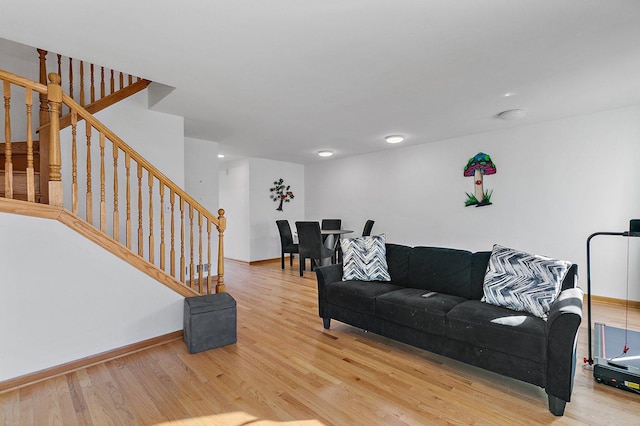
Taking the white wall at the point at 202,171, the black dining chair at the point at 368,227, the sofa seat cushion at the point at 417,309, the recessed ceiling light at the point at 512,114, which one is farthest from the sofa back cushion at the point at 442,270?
the white wall at the point at 202,171

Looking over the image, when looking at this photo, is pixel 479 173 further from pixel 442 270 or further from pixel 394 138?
pixel 442 270

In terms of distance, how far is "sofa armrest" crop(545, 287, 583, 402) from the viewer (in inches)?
69.0

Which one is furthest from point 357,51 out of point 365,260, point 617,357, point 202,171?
point 202,171

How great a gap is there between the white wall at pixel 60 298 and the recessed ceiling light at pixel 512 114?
4440 millimetres

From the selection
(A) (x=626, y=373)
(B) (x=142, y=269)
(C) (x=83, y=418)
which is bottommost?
(C) (x=83, y=418)

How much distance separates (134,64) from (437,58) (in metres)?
2.52

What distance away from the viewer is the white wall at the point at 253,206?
6789mm

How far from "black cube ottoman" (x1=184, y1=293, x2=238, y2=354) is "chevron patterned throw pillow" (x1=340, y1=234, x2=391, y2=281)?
3.96ft

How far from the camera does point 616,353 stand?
241 cm

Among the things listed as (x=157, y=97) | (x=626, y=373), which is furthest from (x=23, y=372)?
(x=626, y=373)

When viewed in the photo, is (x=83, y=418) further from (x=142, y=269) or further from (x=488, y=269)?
(x=488, y=269)

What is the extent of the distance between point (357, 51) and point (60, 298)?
294 centimetres

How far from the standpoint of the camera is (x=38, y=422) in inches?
69.6

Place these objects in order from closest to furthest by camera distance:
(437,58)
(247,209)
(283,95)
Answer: (437,58) → (283,95) → (247,209)
